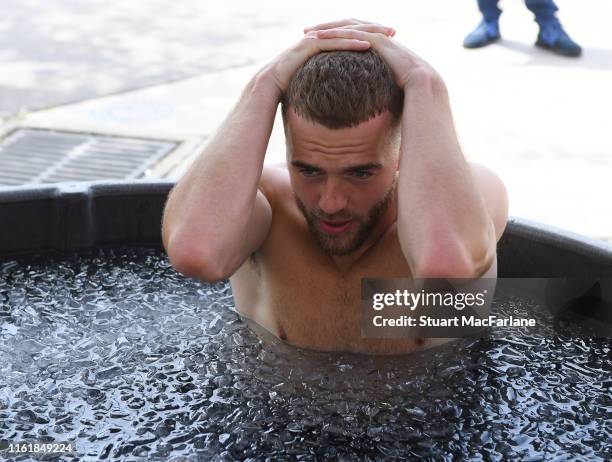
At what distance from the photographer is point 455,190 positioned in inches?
86.8

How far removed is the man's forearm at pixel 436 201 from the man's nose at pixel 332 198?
5.2 inches

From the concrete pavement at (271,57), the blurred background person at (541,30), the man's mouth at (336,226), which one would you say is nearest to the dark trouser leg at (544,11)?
the blurred background person at (541,30)

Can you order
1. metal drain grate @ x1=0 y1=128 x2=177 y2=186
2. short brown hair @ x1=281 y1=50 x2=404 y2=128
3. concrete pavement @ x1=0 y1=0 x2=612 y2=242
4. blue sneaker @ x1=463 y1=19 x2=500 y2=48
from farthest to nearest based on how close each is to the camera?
blue sneaker @ x1=463 y1=19 x2=500 y2=48, concrete pavement @ x1=0 y1=0 x2=612 y2=242, metal drain grate @ x1=0 y1=128 x2=177 y2=186, short brown hair @ x1=281 y1=50 x2=404 y2=128

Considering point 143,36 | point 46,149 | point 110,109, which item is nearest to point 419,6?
point 143,36

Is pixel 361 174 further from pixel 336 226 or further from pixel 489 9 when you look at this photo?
pixel 489 9

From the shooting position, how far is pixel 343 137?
7.39ft

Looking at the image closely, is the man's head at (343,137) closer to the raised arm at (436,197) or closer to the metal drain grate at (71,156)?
the raised arm at (436,197)

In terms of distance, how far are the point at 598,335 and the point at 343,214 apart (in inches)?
33.6

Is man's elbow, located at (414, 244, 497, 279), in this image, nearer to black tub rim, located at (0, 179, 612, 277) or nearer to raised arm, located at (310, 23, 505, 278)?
raised arm, located at (310, 23, 505, 278)

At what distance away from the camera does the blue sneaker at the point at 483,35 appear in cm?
639

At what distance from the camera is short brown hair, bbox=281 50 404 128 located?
2.25 m

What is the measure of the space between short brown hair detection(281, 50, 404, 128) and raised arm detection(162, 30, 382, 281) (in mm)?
43

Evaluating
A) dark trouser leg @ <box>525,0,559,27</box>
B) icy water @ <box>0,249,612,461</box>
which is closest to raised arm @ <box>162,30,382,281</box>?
icy water @ <box>0,249,612,461</box>

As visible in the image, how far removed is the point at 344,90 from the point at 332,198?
0.80ft
